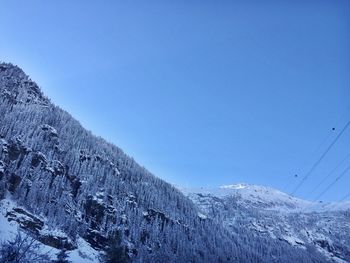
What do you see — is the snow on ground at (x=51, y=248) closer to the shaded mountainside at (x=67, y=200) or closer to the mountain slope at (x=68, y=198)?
the shaded mountainside at (x=67, y=200)

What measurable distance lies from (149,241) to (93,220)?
2817 centimetres

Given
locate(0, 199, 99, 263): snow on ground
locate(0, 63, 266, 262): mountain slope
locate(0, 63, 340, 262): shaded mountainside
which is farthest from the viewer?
locate(0, 63, 266, 262): mountain slope

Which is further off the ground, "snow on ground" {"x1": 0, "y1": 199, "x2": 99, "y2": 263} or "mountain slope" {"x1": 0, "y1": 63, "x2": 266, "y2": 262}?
"mountain slope" {"x1": 0, "y1": 63, "x2": 266, "y2": 262}

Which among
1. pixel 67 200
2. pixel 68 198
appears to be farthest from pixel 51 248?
pixel 68 198

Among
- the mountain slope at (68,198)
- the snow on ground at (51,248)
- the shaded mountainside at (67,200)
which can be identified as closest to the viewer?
the snow on ground at (51,248)

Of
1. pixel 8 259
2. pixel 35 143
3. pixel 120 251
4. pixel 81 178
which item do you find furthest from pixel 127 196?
pixel 8 259

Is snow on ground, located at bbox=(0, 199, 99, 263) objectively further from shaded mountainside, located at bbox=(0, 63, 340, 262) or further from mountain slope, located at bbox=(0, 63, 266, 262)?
mountain slope, located at bbox=(0, 63, 266, 262)

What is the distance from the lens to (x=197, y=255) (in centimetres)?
18312

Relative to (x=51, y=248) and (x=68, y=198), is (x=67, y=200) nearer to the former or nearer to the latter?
(x=68, y=198)

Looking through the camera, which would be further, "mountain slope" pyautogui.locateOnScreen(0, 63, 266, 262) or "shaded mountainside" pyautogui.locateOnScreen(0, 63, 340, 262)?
"mountain slope" pyautogui.locateOnScreen(0, 63, 266, 262)

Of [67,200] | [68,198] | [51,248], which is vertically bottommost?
[51,248]

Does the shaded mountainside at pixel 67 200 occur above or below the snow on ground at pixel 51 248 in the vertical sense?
above

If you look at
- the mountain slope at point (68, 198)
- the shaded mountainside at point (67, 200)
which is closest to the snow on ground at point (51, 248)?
the shaded mountainside at point (67, 200)

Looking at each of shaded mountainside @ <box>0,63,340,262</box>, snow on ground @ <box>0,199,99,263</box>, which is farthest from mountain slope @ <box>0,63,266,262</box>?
snow on ground @ <box>0,199,99,263</box>
